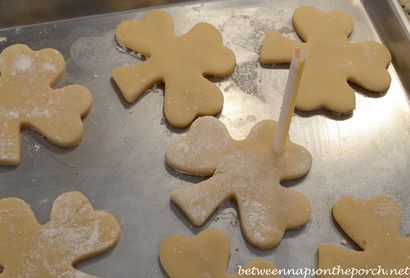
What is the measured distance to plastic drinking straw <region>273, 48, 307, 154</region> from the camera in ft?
2.63

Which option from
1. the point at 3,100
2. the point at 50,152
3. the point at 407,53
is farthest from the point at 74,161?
the point at 407,53

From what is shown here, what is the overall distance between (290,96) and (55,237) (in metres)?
0.50

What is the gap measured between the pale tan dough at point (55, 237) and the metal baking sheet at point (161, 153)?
31 millimetres

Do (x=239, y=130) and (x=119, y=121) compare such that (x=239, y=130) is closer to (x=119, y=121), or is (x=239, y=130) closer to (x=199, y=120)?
(x=199, y=120)

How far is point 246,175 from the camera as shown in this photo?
1.03m

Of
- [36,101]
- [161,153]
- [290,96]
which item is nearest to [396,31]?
[290,96]

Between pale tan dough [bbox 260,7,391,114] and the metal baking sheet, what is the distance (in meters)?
0.03

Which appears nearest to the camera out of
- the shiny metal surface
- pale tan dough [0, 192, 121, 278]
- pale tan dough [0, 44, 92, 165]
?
pale tan dough [0, 192, 121, 278]

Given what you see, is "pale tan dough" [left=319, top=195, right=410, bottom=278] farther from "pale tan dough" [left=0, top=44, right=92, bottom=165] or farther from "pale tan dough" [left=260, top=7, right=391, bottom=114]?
"pale tan dough" [left=0, top=44, right=92, bottom=165]

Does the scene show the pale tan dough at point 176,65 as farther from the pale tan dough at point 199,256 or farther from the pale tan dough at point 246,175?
the pale tan dough at point 199,256

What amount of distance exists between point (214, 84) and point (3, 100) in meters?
0.46

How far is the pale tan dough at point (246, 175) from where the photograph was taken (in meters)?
0.99

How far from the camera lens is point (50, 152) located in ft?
3.58

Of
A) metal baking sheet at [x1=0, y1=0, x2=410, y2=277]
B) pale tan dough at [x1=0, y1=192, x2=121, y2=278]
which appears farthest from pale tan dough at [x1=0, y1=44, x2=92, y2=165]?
pale tan dough at [x1=0, y1=192, x2=121, y2=278]
